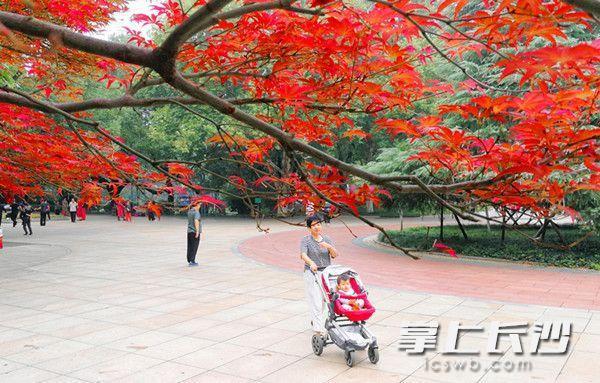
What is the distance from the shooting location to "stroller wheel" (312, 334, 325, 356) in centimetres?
561

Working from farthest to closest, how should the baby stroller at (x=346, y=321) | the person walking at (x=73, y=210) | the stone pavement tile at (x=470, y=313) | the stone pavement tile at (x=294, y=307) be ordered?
the person walking at (x=73, y=210)
the stone pavement tile at (x=294, y=307)
the stone pavement tile at (x=470, y=313)
the baby stroller at (x=346, y=321)

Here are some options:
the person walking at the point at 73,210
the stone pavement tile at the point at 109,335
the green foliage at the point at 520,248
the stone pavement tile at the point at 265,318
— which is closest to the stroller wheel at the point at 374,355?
the stone pavement tile at the point at 265,318

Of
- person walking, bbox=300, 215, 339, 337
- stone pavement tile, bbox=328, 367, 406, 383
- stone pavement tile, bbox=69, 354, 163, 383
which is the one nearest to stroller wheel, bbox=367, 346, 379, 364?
stone pavement tile, bbox=328, 367, 406, 383

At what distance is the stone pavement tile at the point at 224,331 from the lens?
6.38m

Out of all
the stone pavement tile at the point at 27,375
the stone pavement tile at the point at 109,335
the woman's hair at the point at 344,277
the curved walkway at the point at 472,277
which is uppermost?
the woman's hair at the point at 344,277

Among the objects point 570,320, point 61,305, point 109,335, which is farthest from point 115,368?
point 570,320

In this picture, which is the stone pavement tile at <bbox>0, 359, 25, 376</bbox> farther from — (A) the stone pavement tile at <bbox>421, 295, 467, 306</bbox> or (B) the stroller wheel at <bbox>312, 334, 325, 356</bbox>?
(A) the stone pavement tile at <bbox>421, 295, 467, 306</bbox>

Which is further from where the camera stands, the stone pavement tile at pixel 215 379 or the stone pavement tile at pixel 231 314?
the stone pavement tile at pixel 231 314

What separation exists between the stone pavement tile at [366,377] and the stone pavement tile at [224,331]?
190cm

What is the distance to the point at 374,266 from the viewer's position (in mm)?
12898

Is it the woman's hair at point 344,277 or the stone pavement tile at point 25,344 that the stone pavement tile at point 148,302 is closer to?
the stone pavement tile at point 25,344

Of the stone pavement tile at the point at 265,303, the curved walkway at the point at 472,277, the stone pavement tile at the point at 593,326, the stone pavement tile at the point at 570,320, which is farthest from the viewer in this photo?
the curved walkway at the point at 472,277

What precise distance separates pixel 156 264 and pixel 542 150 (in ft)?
38.8

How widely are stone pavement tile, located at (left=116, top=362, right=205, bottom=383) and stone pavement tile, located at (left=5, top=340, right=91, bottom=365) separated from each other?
1.28 meters
